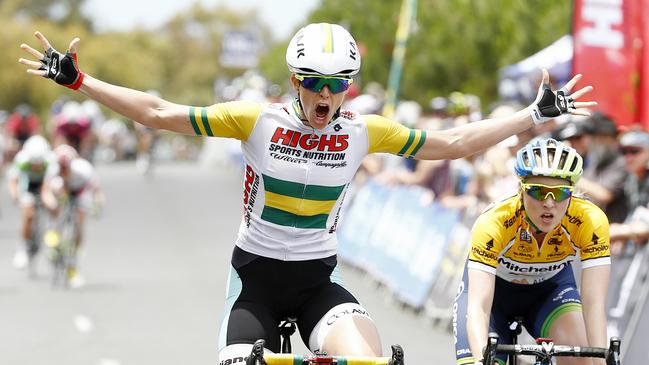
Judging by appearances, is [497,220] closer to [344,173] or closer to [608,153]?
[344,173]

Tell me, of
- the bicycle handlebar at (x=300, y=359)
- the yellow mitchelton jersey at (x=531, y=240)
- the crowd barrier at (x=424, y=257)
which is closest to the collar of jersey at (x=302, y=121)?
the yellow mitchelton jersey at (x=531, y=240)

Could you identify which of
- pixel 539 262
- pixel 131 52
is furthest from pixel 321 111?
pixel 131 52

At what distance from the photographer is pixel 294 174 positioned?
634 centimetres

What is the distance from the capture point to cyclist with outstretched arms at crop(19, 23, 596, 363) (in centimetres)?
618

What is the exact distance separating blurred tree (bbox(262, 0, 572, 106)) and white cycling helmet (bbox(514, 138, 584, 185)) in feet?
54.8

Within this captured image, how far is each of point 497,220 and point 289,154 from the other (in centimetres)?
114

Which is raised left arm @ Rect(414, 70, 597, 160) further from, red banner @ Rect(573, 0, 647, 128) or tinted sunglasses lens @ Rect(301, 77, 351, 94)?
red banner @ Rect(573, 0, 647, 128)

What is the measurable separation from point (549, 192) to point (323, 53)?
1.30 m

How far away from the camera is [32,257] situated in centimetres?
1855

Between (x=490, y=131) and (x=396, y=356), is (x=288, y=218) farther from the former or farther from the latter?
(x=490, y=131)

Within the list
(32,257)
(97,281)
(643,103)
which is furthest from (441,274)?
(32,257)

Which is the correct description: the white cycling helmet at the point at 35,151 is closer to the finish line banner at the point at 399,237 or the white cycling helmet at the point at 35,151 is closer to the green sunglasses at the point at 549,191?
the finish line banner at the point at 399,237

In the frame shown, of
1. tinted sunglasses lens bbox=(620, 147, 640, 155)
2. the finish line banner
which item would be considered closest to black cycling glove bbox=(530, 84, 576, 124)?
tinted sunglasses lens bbox=(620, 147, 640, 155)

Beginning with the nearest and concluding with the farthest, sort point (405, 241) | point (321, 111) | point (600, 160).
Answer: point (321, 111)
point (600, 160)
point (405, 241)
